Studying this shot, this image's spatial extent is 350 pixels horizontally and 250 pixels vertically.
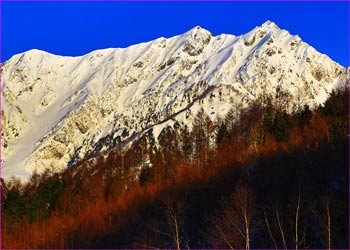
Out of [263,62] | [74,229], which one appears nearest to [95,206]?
[74,229]

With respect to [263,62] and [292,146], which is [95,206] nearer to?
[292,146]

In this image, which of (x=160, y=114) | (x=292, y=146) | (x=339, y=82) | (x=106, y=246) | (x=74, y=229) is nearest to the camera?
(x=292, y=146)

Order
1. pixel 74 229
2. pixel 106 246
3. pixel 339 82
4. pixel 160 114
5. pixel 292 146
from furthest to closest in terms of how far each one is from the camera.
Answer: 1. pixel 339 82
2. pixel 160 114
3. pixel 74 229
4. pixel 106 246
5. pixel 292 146

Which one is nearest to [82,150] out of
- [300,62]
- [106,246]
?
[300,62]

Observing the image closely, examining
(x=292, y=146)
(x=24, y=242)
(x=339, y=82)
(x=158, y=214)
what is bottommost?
(x=24, y=242)

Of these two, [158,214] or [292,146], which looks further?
[158,214]

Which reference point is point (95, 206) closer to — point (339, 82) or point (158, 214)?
point (158, 214)

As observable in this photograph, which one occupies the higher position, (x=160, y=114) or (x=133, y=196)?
(x=160, y=114)
